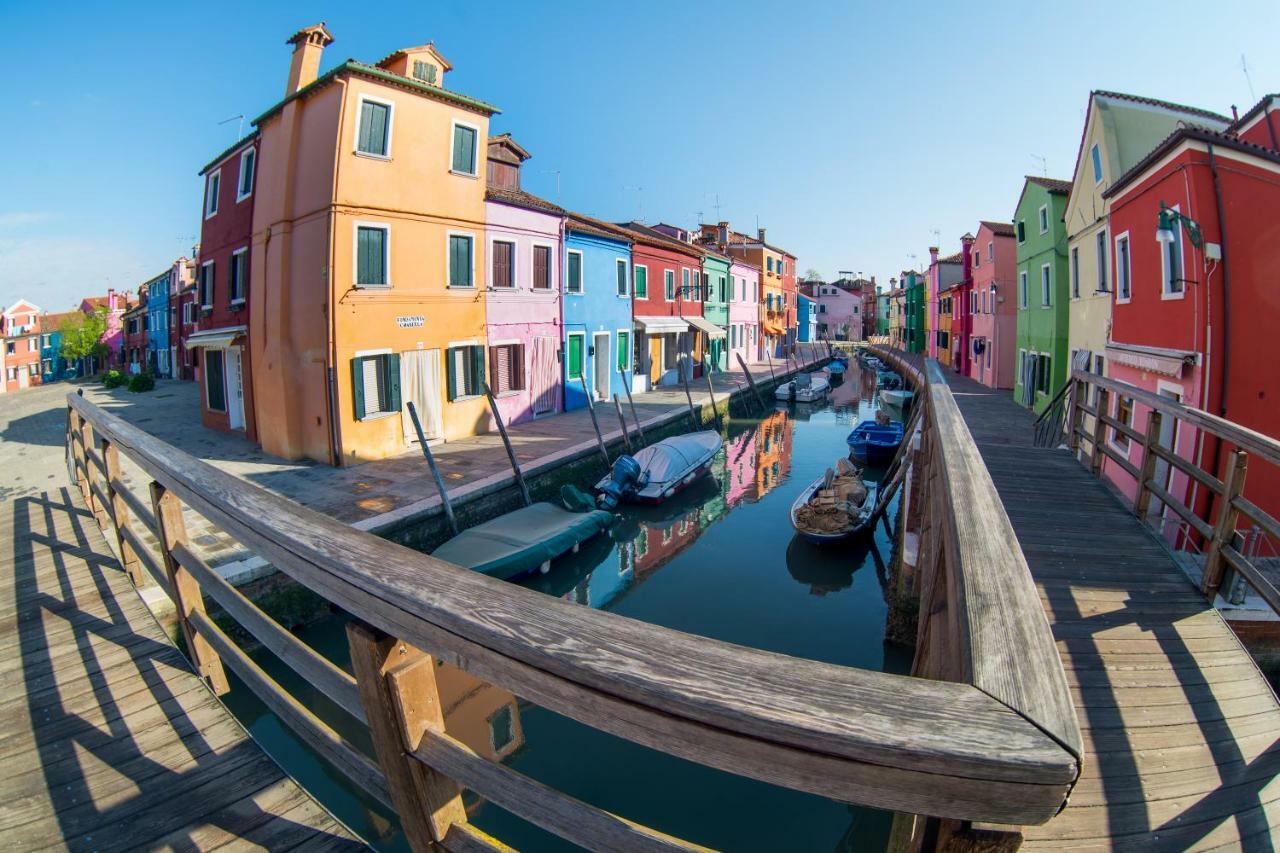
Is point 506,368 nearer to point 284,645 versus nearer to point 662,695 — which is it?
point 284,645

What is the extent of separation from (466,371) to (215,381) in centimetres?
728

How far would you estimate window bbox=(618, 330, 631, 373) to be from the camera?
2517cm

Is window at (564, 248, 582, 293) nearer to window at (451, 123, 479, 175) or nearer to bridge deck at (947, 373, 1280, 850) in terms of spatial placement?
window at (451, 123, 479, 175)

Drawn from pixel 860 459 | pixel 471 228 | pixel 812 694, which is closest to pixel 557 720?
pixel 812 694

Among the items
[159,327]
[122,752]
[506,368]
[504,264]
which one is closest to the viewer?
[122,752]

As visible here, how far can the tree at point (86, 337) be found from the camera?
48875mm

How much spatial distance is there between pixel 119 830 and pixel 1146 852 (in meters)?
3.59

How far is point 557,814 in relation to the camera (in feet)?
4.16

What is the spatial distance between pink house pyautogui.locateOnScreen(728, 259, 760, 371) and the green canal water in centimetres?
2165

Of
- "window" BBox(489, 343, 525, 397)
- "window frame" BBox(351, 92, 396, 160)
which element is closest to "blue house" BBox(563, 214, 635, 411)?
"window" BBox(489, 343, 525, 397)

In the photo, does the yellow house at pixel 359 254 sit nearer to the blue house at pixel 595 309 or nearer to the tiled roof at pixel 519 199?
the tiled roof at pixel 519 199

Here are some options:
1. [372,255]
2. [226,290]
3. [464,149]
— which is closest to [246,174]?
[226,290]

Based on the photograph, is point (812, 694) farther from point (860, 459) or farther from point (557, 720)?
point (860, 459)

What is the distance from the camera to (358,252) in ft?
45.9
